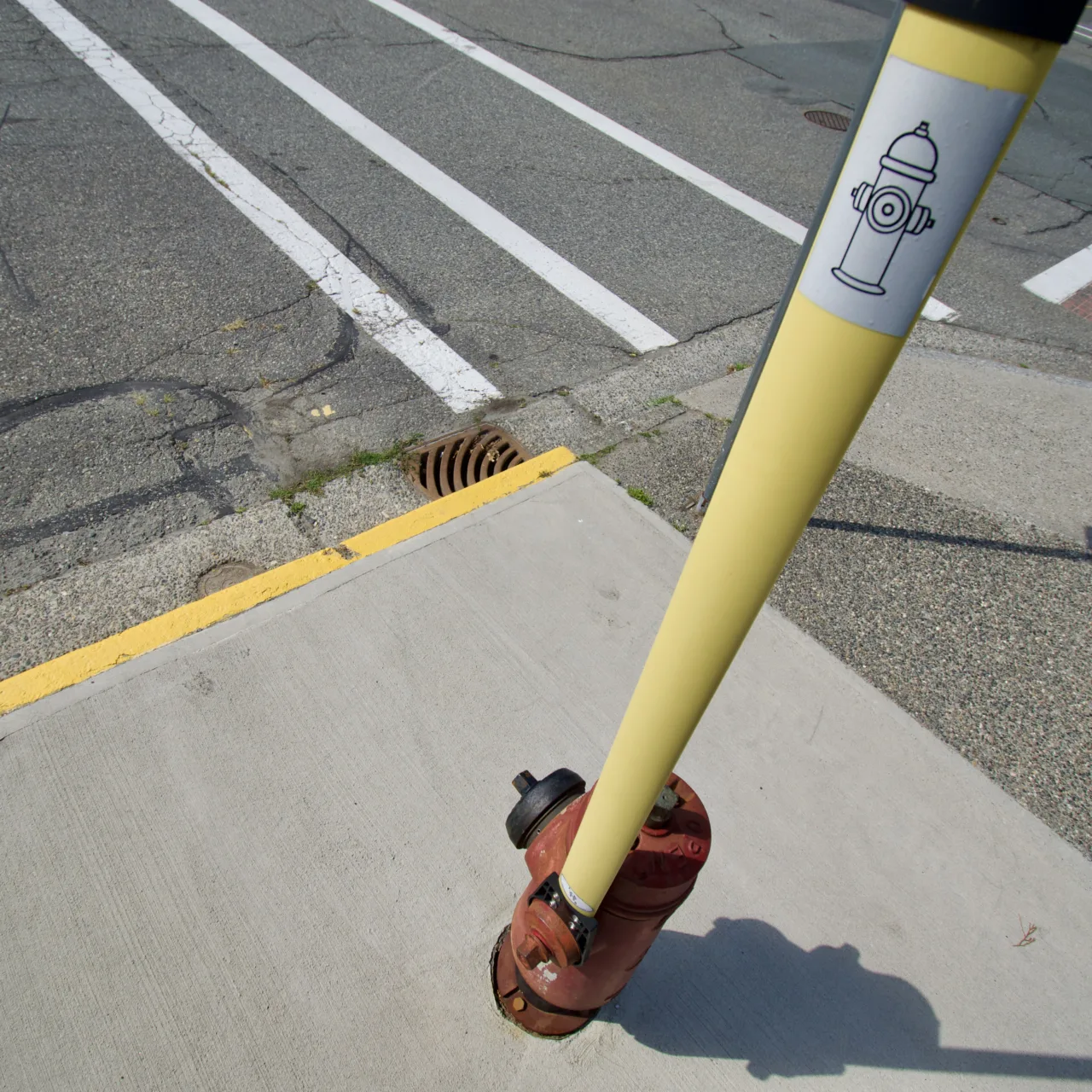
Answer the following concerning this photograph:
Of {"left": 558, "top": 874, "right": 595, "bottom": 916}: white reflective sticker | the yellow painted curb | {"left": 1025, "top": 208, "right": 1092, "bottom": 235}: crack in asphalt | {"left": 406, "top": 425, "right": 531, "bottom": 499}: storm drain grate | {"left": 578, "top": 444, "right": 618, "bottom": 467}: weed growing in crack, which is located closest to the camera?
{"left": 558, "top": 874, "right": 595, "bottom": 916}: white reflective sticker

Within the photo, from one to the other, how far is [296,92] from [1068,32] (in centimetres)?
761

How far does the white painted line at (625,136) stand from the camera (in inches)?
250

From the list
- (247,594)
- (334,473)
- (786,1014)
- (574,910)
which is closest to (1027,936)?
(786,1014)

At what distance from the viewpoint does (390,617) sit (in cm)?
312

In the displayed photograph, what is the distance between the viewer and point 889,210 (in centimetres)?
90

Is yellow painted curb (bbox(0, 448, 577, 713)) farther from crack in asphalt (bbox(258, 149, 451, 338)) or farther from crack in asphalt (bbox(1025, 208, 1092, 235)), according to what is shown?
crack in asphalt (bbox(1025, 208, 1092, 235))

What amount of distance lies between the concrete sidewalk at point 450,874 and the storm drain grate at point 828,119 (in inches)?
265

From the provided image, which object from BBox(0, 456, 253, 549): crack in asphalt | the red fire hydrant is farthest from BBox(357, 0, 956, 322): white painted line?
the red fire hydrant

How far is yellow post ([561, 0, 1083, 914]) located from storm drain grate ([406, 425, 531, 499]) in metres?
2.63

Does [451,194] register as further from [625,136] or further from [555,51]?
[555,51]

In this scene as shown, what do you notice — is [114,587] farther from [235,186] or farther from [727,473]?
[235,186]

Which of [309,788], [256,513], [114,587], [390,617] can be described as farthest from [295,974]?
[256,513]

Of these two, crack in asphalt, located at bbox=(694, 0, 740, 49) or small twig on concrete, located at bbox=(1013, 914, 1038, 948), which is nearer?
small twig on concrete, located at bbox=(1013, 914, 1038, 948)

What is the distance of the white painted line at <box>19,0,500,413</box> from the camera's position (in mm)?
4539
